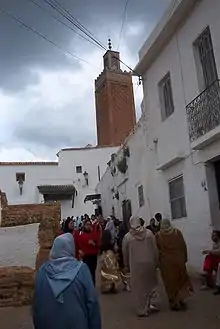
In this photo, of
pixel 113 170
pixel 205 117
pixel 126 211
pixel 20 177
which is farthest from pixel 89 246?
pixel 20 177

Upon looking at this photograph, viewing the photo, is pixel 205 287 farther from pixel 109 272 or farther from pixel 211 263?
pixel 109 272

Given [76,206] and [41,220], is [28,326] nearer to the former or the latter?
[41,220]

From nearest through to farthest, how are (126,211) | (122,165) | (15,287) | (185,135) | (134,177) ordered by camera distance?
(15,287)
(185,135)
(134,177)
(122,165)
(126,211)

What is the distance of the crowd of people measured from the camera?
132 inches

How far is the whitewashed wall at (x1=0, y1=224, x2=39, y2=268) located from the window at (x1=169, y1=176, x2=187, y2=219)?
14.0ft

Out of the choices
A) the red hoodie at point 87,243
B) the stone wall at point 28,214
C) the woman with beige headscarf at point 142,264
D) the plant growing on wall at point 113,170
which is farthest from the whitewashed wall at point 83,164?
the woman with beige headscarf at point 142,264

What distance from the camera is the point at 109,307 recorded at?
7.78m

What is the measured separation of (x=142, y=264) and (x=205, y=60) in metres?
5.78

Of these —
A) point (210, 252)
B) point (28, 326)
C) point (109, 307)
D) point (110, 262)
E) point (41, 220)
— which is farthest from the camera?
point (41, 220)

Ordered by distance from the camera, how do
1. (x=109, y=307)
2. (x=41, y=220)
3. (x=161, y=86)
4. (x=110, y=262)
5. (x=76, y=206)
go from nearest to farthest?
(x=109, y=307)
(x=110, y=262)
(x=41, y=220)
(x=161, y=86)
(x=76, y=206)

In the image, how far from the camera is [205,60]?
35.1 ft

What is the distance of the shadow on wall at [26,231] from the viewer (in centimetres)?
826

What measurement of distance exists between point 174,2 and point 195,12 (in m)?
0.86

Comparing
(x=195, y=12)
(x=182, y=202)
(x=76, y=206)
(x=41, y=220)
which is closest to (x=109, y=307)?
(x=41, y=220)
